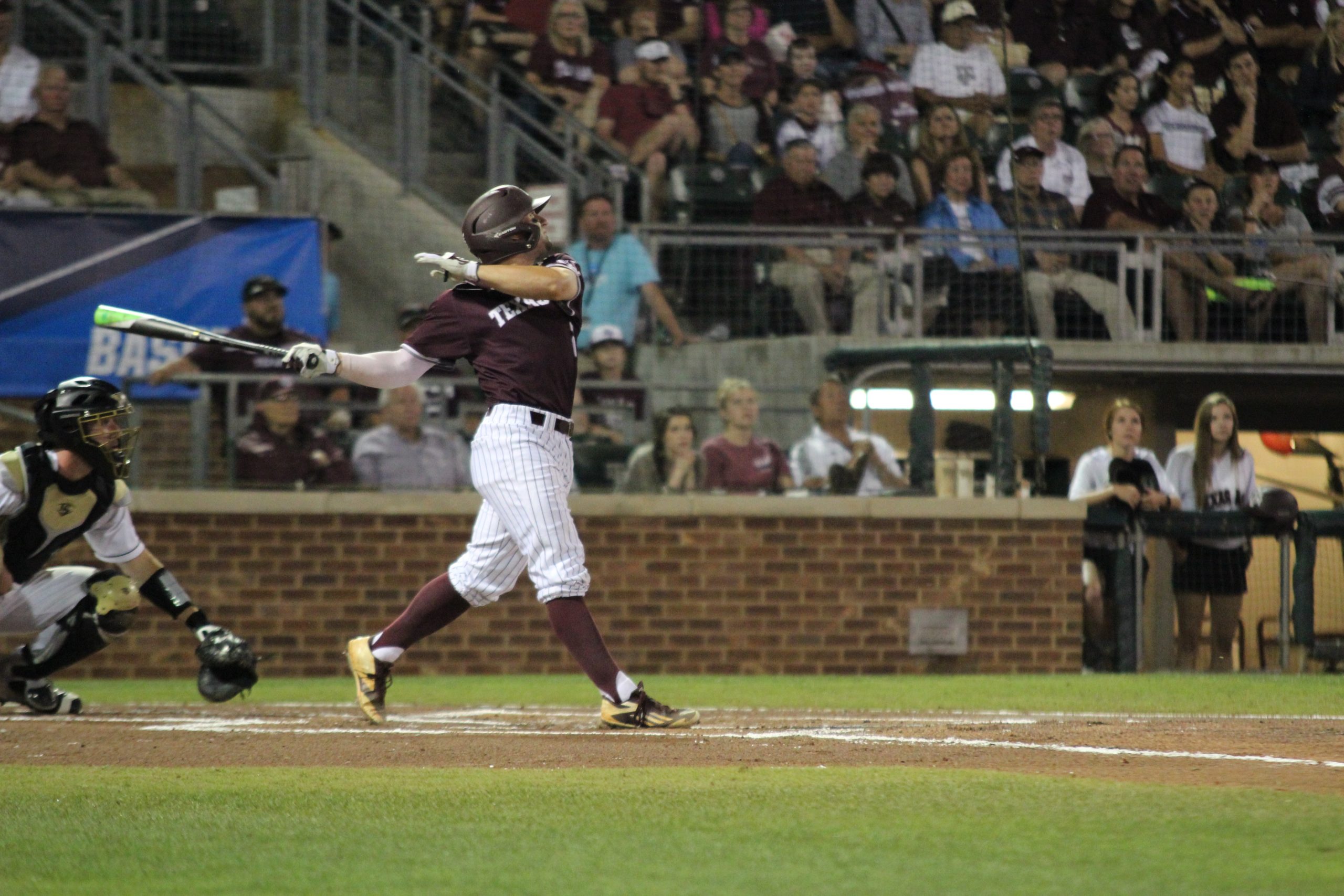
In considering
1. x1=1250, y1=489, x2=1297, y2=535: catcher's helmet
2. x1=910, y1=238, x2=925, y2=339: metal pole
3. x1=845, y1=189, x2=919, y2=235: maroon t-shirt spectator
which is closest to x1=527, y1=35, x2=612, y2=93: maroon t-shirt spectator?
x1=845, y1=189, x2=919, y2=235: maroon t-shirt spectator

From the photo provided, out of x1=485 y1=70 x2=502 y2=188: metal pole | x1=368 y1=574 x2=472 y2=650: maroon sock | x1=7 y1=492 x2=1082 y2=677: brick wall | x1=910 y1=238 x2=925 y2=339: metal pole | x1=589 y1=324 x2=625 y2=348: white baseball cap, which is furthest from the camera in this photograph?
x1=485 y1=70 x2=502 y2=188: metal pole

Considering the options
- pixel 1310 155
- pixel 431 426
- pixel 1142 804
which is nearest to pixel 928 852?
pixel 1142 804

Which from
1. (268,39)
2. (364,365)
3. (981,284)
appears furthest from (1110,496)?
(268,39)

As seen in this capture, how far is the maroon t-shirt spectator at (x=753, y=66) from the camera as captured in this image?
43.4 feet

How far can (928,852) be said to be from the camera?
147 inches

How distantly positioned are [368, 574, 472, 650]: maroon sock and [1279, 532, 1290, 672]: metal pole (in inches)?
235

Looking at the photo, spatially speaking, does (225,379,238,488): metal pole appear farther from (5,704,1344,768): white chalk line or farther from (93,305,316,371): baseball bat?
(93,305,316,371): baseball bat

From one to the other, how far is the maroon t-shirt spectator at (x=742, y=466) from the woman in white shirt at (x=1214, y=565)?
2.56 m

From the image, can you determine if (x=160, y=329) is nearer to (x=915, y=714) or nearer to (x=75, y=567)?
(x=75, y=567)

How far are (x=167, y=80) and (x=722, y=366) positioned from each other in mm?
5057

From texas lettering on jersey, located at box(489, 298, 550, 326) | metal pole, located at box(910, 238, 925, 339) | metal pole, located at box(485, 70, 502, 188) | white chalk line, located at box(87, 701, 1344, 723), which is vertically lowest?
white chalk line, located at box(87, 701, 1344, 723)

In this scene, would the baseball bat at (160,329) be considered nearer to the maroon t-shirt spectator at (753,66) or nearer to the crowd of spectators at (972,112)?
the crowd of spectators at (972,112)

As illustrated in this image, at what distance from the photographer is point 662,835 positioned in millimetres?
4012

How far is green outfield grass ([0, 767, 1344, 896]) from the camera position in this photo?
11.5ft
